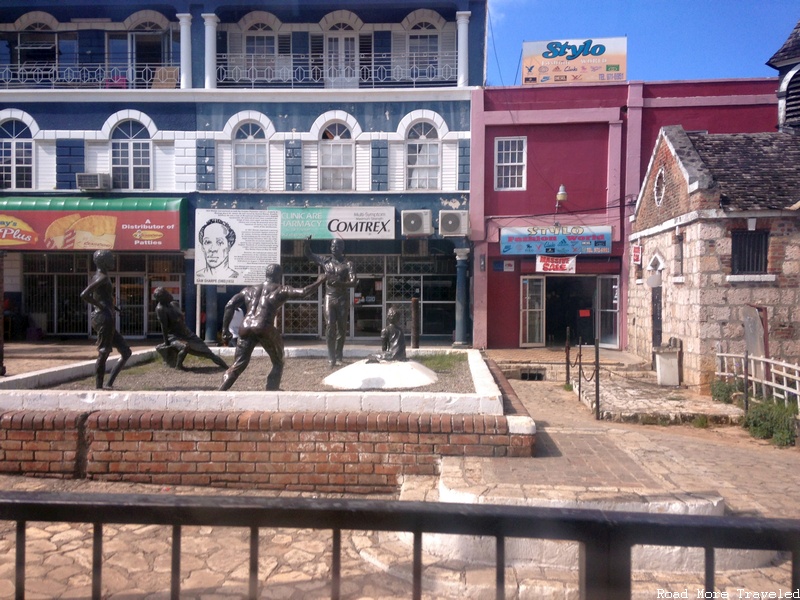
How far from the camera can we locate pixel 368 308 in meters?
19.3

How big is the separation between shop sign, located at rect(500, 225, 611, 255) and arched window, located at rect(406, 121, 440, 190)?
2578 mm

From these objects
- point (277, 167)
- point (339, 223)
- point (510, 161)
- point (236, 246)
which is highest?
point (510, 161)

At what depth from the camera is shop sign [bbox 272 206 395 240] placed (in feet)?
58.1

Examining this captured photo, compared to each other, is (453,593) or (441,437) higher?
(441,437)

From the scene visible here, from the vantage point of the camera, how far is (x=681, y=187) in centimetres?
1275

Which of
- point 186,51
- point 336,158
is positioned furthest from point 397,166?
point 186,51

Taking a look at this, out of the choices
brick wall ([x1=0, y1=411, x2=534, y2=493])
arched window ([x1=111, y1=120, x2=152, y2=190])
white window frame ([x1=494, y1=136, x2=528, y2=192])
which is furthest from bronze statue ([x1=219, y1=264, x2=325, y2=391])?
arched window ([x1=111, y1=120, x2=152, y2=190])

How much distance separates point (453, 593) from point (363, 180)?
15.1m

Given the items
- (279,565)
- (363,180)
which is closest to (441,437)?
(279,565)

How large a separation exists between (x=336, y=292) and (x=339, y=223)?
27.7 feet

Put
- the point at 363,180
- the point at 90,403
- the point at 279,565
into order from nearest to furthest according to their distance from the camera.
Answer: the point at 279,565 < the point at 90,403 < the point at 363,180

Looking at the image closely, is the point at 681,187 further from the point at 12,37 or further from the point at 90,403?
the point at 12,37

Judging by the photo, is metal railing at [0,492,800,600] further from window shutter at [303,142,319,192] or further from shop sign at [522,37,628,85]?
shop sign at [522,37,628,85]

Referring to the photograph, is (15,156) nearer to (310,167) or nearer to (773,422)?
(310,167)
